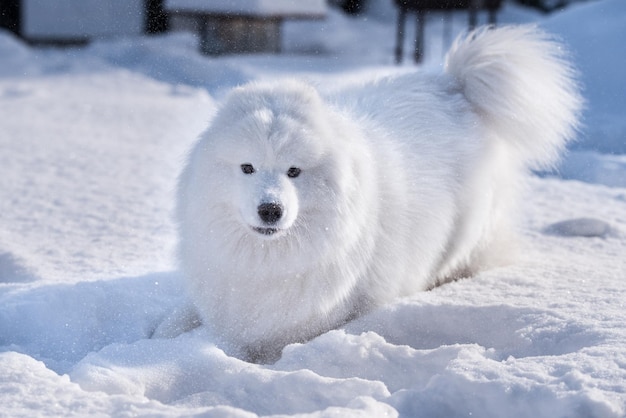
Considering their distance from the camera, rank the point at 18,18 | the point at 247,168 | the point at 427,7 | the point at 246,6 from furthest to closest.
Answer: the point at 18,18, the point at 427,7, the point at 246,6, the point at 247,168

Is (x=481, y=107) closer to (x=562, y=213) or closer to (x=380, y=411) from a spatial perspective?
(x=562, y=213)

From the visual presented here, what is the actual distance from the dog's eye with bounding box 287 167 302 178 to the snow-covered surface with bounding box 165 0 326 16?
30.8 feet

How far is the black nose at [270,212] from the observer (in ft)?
9.04

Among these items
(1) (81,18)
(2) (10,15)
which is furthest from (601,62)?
(2) (10,15)

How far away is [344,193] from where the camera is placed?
301 cm

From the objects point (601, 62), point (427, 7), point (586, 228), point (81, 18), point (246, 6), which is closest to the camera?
point (586, 228)

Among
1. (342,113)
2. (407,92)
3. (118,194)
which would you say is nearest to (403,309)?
(342,113)

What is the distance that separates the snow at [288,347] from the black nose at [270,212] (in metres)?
0.40

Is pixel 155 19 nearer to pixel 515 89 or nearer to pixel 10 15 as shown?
pixel 10 15

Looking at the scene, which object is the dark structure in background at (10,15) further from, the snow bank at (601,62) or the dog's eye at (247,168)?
the dog's eye at (247,168)

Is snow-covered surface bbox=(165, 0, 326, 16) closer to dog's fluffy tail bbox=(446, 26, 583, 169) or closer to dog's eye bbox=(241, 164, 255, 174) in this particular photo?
dog's fluffy tail bbox=(446, 26, 583, 169)

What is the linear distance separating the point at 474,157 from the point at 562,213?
1.48 meters

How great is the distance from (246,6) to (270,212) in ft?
31.9

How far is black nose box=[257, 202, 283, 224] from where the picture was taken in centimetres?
276
